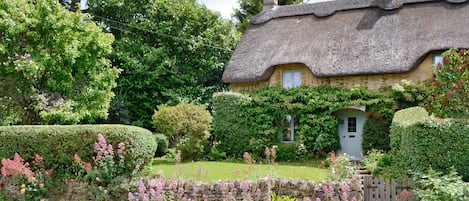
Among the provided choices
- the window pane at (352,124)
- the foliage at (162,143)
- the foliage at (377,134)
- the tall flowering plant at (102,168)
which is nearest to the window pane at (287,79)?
the window pane at (352,124)

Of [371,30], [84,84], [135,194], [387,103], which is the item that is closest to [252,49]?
[371,30]

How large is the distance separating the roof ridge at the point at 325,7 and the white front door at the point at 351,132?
198 inches

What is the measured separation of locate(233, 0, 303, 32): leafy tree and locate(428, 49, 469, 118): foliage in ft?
66.8

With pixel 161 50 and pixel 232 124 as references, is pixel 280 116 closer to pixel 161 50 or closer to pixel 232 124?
pixel 232 124

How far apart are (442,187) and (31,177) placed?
7923 mm

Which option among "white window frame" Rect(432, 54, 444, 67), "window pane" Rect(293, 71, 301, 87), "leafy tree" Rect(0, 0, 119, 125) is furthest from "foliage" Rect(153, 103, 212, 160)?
"white window frame" Rect(432, 54, 444, 67)

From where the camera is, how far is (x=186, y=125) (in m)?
17.1

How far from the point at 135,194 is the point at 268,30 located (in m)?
14.0

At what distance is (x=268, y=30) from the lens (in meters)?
21.8

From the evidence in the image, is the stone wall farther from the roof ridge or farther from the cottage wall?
the roof ridge

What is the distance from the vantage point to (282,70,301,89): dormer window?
19.7m

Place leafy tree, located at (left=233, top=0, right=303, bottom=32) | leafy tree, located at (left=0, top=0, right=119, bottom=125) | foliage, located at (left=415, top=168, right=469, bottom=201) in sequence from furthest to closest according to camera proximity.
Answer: leafy tree, located at (left=233, top=0, right=303, bottom=32) < leafy tree, located at (left=0, top=0, right=119, bottom=125) < foliage, located at (left=415, top=168, right=469, bottom=201)

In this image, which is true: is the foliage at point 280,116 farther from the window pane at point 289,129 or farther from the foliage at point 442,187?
the foliage at point 442,187

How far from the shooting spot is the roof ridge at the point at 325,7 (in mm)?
19666
